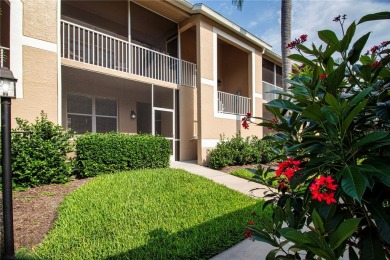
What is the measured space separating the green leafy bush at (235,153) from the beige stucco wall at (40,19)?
7.27 m

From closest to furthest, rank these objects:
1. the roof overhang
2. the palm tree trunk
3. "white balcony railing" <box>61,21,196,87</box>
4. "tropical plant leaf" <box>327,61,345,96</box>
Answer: "tropical plant leaf" <box>327,61,345,96</box>, "white balcony railing" <box>61,21,196,87</box>, the roof overhang, the palm tree trunk

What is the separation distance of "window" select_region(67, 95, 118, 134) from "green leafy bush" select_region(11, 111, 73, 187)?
3.42 metres

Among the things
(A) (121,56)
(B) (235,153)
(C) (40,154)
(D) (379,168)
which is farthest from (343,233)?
(A) (121,56)

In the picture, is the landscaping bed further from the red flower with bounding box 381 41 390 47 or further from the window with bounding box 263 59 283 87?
the window with bounding box 263 59 283 87

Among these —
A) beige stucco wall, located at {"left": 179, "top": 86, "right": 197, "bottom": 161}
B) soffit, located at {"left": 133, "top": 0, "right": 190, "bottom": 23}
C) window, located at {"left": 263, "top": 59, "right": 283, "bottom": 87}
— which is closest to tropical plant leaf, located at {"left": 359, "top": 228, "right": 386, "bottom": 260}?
beige stucco wall, located at {"left": 179, "top": 86, "right": 197, "bottom": 161}

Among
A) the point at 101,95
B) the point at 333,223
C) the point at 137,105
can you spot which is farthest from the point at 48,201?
the point at 137,105

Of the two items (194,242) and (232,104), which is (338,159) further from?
(232,104)

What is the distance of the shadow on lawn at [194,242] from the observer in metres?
3.37

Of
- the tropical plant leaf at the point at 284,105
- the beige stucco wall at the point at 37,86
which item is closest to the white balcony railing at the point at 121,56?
the beige stucco wall at the point at 37,86

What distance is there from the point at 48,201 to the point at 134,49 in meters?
7.42

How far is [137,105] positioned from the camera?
12.7 metres

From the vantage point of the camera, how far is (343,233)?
1279mm

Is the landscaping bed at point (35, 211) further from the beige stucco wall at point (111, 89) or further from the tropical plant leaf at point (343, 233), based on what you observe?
the beige stucco wall at point (111, 89)

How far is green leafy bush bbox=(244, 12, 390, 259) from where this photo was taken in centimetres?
135
